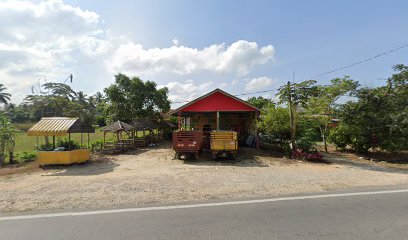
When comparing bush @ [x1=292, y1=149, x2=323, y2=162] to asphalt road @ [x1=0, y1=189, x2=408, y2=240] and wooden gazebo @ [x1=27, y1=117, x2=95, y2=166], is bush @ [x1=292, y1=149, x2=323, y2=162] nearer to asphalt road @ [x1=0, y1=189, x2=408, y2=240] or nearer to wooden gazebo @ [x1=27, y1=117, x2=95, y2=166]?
asphalt road @ [x1=0, y1=189, x2=408, y2=240]

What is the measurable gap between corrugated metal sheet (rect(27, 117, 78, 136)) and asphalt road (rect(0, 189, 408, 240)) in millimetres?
8258

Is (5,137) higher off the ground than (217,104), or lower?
lower

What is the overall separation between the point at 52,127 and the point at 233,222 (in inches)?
468

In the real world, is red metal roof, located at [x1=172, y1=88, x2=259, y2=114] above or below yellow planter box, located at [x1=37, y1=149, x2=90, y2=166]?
above

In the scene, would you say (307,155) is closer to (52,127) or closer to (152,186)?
(152,186)

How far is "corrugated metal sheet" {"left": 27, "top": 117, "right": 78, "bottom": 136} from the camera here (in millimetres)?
13117

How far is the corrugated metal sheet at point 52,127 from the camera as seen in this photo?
1312cm

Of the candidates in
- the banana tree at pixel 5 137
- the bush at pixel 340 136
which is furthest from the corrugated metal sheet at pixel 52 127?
the bush at pixel 340 136

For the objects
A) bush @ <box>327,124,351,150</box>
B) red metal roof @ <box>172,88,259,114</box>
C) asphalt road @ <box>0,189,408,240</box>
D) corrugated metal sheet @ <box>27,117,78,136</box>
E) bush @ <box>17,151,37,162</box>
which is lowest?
asphalt road @ <box>0,189,408,240</box>

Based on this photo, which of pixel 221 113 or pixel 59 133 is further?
pixel 221 113

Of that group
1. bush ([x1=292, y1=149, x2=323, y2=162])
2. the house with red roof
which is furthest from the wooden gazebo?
bush ([x1=292, y1=149, x2=323, y2=162])

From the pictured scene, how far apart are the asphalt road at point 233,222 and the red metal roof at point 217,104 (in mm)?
12102

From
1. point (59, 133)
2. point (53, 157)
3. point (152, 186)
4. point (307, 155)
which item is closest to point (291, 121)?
point (307, 155)

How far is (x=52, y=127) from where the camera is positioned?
13367 mm
